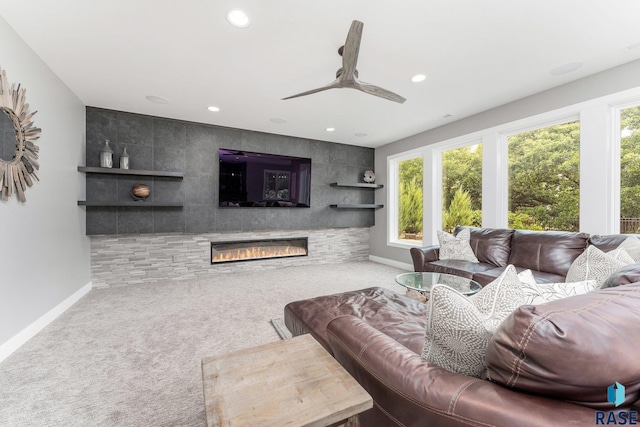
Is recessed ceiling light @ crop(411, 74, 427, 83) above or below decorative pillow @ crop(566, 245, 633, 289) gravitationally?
above

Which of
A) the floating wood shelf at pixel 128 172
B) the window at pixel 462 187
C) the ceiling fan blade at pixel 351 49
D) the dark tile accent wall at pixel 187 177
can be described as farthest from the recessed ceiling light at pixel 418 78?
the floating wood shelf at pixel 128 172

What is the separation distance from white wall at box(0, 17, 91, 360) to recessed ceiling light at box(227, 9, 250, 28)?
5.54 feet

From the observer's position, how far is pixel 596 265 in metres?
1.56

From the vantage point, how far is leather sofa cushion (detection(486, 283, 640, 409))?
0.58 metres

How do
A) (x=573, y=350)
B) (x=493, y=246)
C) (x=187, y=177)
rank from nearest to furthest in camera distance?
(x=573, y=350)
(x=493, y=246)
(x=187, y=177)

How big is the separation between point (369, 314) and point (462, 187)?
344cm

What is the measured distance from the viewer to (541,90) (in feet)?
10.5

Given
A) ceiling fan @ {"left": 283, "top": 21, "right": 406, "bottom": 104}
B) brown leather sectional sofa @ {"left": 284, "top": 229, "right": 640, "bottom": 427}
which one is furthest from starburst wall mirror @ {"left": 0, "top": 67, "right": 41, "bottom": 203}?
brown leather sectional sofa @ {"left": 284, "top": 229, "right": 640, "bottom": 427}

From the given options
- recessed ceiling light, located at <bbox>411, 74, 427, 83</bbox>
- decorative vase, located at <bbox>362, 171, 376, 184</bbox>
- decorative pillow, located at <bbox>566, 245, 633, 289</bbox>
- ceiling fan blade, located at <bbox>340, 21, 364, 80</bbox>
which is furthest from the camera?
decorative vase, located at <bbox>362, 171, 376, 184</bbox>

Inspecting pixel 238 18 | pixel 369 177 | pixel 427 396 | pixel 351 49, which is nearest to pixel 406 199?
pixel 369 177

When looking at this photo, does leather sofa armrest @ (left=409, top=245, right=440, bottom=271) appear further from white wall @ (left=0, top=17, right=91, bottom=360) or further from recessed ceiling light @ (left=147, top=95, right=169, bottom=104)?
white wall @ (left=0, top=17, right=91, bottom=360)

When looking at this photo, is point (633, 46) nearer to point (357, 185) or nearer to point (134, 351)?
point (357, 185)

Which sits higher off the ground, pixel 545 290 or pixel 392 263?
pixel 545 290

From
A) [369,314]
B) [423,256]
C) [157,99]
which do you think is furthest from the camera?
[423,256]
